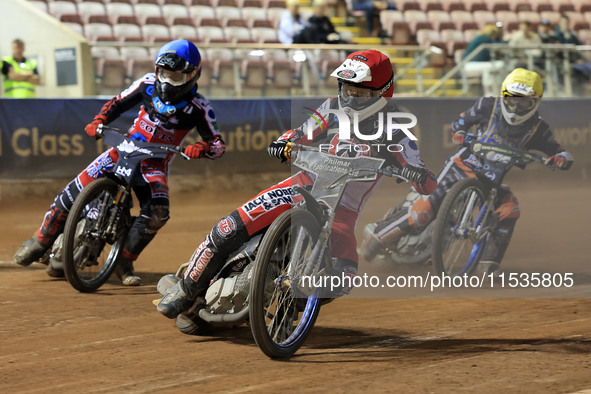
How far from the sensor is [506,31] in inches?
787

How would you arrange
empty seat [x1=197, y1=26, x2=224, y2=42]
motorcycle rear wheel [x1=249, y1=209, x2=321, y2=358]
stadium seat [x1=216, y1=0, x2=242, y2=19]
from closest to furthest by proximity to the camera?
motorcycle rear wheel [x1=249, y1=209, x2=321, y2=358], empty seat [x1=197, y1=26, x2=224, y2=42], stadium seat [x1=216, y1=0, x2=242, y2=19]

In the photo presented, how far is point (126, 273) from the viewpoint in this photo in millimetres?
7836

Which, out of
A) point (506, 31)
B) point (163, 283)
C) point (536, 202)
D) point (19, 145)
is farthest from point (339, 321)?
point (506, 31)

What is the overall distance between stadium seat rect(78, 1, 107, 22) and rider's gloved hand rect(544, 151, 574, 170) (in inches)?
380

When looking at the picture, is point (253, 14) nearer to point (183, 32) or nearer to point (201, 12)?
point (201, 12)

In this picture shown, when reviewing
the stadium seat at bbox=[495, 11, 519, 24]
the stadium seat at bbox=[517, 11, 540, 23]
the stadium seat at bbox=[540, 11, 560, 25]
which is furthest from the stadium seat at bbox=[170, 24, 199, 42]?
the stadium seat at bbox=[540, 11, 560, 25]

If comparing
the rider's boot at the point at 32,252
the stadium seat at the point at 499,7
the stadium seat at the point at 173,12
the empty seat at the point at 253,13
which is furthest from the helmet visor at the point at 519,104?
the stadium seat at the point at 499,7

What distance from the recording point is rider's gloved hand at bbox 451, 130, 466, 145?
7.21 m

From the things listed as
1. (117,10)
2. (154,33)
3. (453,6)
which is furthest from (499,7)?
(117,10)

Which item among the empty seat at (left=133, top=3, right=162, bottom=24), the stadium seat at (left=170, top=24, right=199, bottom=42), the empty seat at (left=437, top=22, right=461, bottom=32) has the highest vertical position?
the empty seat at (left=133, top=3, right=162, bottom=24)

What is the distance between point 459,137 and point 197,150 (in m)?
2.17

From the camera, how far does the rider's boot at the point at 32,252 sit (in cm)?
793

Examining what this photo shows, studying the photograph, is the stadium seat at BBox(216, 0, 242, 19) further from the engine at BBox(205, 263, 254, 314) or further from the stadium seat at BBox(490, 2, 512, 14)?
the engine at BBox(205, 263, 254, 314)

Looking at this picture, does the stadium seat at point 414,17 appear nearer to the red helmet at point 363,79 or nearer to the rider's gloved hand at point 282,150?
the red helmet at point 363,79
